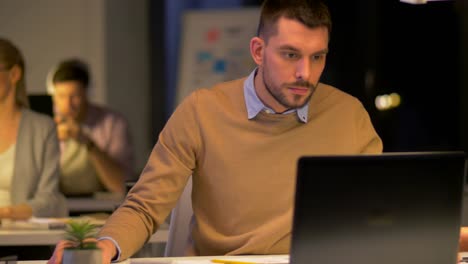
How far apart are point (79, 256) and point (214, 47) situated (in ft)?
18.5

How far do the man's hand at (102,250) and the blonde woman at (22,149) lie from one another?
2233 mm

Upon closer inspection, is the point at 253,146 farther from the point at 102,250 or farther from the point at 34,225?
the point at 34,225

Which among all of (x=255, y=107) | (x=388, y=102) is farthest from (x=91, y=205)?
(x=255, y=107)

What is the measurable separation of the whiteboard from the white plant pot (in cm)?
549

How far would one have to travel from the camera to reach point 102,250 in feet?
8.17

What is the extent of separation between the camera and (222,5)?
8.51 meters

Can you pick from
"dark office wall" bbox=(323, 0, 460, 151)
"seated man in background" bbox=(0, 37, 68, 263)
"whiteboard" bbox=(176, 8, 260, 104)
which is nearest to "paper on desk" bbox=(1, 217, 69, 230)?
"seated man in background" bbox=(0, 37, 68, 263)

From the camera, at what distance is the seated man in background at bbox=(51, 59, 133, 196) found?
21.1 ft

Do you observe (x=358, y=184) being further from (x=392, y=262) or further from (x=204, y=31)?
(x=204, y=31)

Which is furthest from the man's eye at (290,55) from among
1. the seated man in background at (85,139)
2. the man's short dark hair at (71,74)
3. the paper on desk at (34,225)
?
the man's short dark hair at (71,74)

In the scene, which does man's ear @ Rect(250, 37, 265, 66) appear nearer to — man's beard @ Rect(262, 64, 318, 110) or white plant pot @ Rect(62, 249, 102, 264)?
man's beard @ Rect(262, 64, 318, 110)

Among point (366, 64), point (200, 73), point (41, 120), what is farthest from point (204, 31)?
point (41, 120)

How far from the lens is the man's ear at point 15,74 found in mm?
4945

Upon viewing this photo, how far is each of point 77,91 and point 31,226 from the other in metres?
2.39
